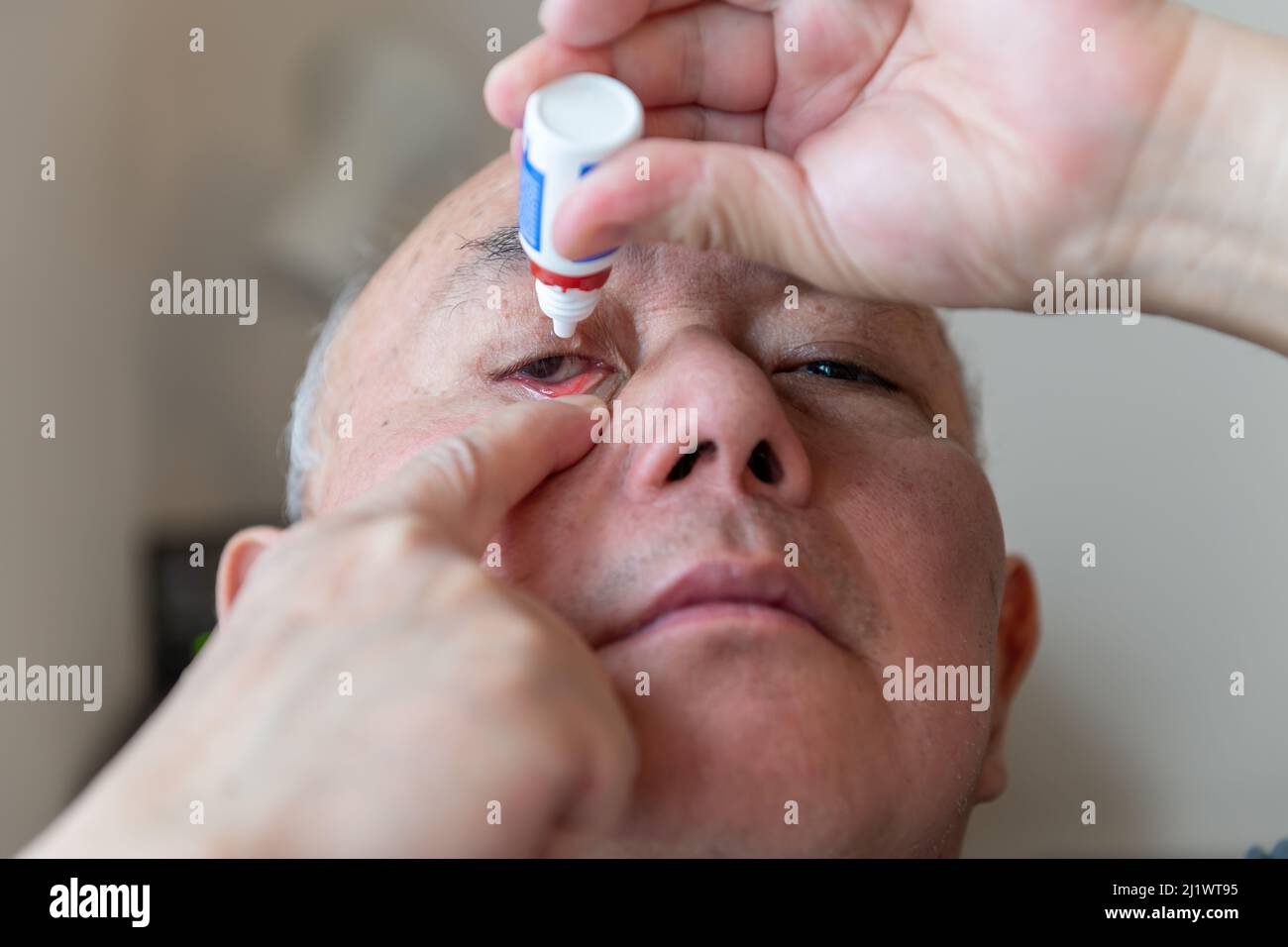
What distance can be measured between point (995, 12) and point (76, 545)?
1.52 m

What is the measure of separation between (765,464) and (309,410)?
71cm

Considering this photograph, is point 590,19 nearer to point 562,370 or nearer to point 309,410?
point 562,370

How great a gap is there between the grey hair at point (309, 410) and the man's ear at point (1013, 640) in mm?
870

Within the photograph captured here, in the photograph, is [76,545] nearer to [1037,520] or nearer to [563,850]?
[563,850]

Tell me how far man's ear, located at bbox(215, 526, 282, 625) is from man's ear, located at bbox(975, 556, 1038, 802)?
0.87m

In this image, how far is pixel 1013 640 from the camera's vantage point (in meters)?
1.48

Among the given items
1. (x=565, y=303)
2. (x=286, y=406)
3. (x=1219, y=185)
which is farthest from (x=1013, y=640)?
(x=286, y=406)

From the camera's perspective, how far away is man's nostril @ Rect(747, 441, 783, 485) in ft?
2.97

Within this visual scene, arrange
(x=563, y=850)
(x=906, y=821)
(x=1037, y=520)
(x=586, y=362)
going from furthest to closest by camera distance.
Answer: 1. (x=1037, y=520)
2. (x=586, y=362)
3. (x=906, y=821)
4. (x=563, y=850)

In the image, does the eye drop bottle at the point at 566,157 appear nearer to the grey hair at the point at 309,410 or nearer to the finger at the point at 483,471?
the finger at the point at 483,471

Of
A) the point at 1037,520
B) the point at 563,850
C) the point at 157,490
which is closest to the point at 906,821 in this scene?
Answer: the point at 563,850

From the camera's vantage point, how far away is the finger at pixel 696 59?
3.30ft

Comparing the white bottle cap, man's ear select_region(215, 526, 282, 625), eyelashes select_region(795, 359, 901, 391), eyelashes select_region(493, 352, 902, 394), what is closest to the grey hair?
man's ear select_region(215, 526, 282, 625)

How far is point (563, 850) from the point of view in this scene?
0.76 metres
